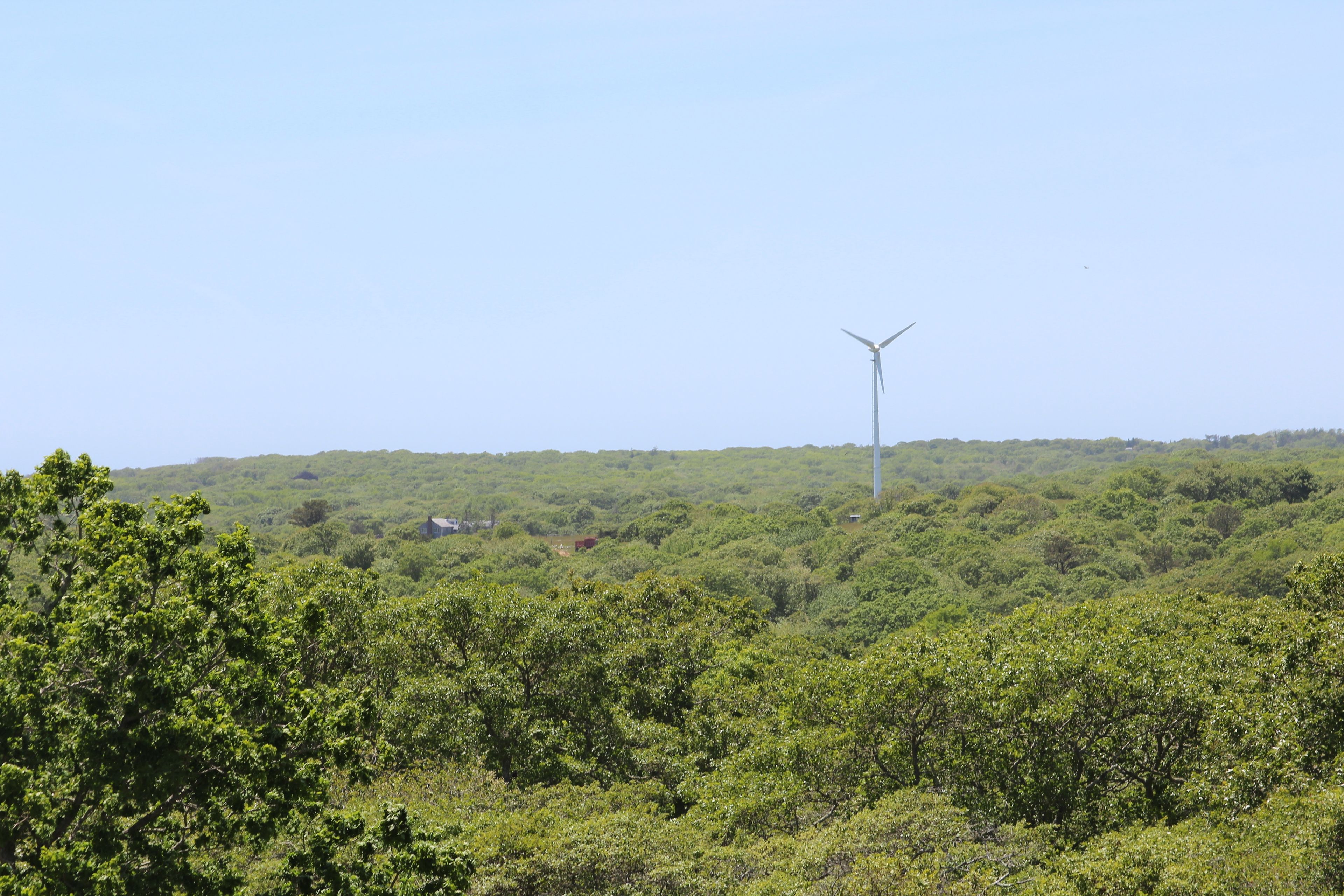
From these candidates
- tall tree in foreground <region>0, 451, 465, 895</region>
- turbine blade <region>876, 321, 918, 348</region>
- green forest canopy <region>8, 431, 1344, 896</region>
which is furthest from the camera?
turbine blade <region>876, 321, 918, 348</region>

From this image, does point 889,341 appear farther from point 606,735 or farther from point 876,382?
point 606,735

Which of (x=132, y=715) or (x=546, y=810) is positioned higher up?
(x=132, y=715)

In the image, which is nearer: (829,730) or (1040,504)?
(829,730)

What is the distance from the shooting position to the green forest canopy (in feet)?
42.3

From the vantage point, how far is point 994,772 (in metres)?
23.7

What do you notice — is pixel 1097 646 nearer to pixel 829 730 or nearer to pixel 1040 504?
pixel 829 730

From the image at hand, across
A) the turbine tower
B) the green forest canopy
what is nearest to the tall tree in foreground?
the green forest canopy

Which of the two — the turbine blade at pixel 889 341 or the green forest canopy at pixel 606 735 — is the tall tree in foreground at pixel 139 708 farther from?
the turbine blade at pixel 889 341

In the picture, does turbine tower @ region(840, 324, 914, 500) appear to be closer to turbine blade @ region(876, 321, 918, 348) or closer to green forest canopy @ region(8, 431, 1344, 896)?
turbine blade @ region(876, 321, 918, 348)

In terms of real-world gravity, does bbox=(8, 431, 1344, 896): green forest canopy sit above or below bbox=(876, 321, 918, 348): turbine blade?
below

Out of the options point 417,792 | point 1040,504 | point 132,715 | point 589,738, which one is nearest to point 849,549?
point 1040,504

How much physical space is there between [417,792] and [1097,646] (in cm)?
1555

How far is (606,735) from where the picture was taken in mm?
29594

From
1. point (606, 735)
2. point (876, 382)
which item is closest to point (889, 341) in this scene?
point (876, 382)
